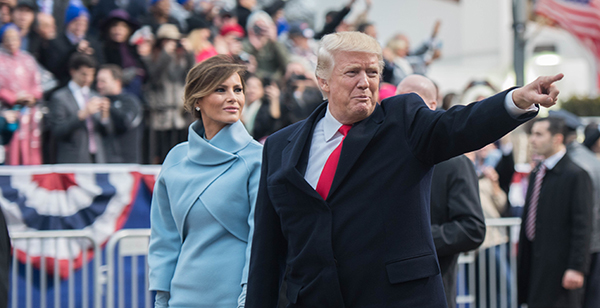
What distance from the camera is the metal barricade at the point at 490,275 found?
21.0 feet

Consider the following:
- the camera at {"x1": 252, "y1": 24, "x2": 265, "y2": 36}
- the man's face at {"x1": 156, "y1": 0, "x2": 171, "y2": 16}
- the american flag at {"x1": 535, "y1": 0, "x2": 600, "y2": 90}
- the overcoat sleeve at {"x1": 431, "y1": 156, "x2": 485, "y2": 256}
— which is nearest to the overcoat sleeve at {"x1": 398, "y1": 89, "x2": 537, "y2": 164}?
the overcoat sleeve at {"x1": 431, "y1": 156, "x2": 485, "y2": 256}

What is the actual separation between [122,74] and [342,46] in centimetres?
485

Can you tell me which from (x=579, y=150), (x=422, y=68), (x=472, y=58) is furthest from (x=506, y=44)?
(x=579, y=150)

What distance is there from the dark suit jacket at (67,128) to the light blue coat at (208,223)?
11.1ft

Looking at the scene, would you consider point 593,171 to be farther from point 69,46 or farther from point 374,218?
point 69,46

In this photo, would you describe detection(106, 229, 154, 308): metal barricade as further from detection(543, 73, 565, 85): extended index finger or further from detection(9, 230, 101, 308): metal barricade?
detection(543, 73, 565, 85): extended index finger

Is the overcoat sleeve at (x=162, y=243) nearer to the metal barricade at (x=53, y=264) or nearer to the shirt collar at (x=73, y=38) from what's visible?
the metal barricade at (x=53, y=264)

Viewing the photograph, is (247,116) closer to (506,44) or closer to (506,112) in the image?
(506,112)

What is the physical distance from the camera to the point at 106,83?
6.69 metres

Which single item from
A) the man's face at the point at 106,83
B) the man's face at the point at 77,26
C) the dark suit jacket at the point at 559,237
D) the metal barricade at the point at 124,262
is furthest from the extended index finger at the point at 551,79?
the man's face at the point at 77,26

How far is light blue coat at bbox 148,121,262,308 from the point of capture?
10.1 ft

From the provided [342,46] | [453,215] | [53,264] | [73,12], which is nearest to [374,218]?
[342,46]

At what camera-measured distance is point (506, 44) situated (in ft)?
86.0

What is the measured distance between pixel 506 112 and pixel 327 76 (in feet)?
2.73
